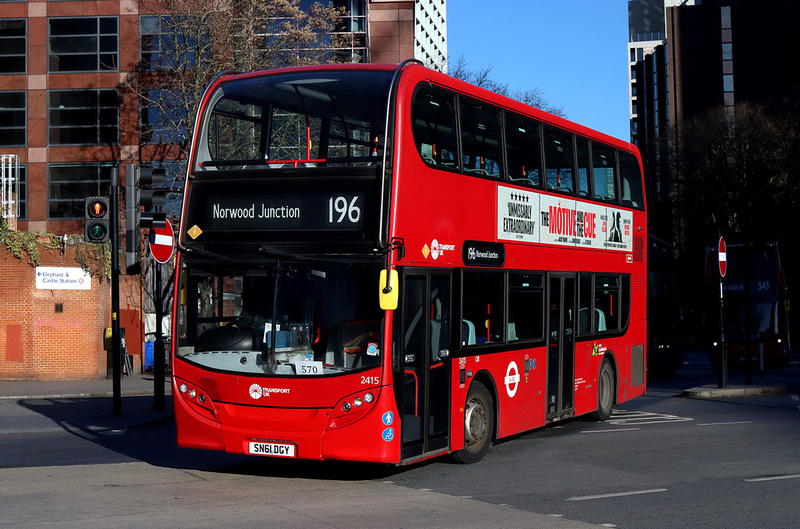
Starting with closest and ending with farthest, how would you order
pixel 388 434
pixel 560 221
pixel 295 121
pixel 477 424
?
pixel 388 434
pixel 295 121
pixel 477 424
pixel 560 221

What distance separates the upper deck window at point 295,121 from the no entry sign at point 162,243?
5.92 metres

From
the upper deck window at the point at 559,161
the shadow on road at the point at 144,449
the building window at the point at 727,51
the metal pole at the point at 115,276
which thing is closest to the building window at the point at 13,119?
the shadow on road at the point at 144,449

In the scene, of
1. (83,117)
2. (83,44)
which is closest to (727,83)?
(83,44)

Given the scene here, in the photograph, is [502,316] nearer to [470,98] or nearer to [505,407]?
[505,407]

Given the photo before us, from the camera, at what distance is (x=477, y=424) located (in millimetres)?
12359

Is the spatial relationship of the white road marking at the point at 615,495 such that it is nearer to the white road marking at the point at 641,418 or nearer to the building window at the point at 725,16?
the white road marking at the point at 641,418

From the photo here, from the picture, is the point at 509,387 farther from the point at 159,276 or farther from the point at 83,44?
the point at 83,44

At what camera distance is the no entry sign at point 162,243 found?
56.8 ft

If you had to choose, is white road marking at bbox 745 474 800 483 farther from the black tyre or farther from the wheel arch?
the black tyre

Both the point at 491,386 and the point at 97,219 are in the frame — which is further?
the point at 97,219

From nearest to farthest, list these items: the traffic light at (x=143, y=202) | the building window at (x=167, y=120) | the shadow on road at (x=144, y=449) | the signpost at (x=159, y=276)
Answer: the shadow on road at (x=144, y=449) → the traffic light at (x=143, y=202) → the signpost at (x=159, y=276) → the building window at (x=167, y=120)

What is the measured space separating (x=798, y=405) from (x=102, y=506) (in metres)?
14.6

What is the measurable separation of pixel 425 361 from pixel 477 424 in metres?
1.64

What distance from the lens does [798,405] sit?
779 inches
